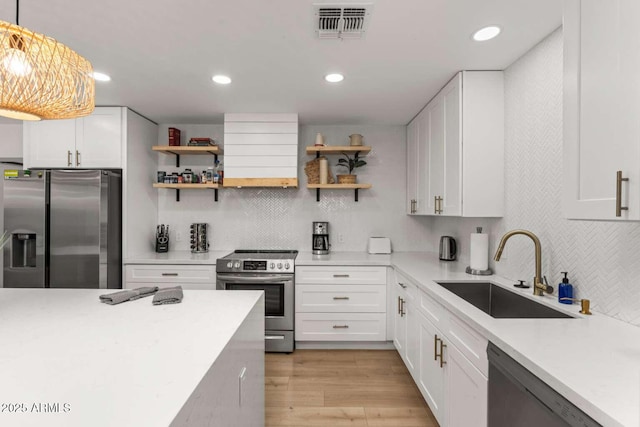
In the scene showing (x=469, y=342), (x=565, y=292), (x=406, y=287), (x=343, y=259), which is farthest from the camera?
(x=343, y=259)

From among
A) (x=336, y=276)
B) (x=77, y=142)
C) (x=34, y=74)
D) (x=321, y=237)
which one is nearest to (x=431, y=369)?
(x=336, y=276)

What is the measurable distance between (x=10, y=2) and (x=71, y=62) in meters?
0.79

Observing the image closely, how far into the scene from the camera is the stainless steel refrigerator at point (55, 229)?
2.75 meters

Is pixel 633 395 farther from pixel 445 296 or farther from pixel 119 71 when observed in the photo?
pixel 119 71

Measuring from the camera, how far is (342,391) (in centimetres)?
240

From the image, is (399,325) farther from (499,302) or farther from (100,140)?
(100,140)

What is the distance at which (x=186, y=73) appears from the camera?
236 cm

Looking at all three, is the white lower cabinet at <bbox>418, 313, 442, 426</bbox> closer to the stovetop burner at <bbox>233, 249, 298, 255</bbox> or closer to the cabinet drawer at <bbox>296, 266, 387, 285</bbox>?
the cabinet drawer at <bbox>296, 266, 387, 285</bbox>

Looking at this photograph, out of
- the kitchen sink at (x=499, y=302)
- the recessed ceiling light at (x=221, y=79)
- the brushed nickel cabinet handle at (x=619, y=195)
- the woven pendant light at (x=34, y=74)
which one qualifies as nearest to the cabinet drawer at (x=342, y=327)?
the kitchen sink at (x=499, y=302)

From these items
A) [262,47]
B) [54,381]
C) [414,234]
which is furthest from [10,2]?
[414,234]

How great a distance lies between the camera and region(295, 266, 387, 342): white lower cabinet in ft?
10.0

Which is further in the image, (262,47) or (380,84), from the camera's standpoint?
(380,84)

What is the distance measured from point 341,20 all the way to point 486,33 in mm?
824

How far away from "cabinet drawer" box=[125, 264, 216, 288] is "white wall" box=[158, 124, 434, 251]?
0.65 metres
